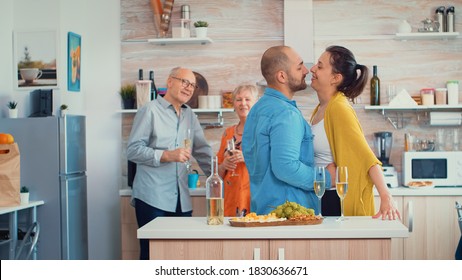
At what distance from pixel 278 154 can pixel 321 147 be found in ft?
0.86

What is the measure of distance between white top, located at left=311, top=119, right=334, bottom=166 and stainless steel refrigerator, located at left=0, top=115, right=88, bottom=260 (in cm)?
230

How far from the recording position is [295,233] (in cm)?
264

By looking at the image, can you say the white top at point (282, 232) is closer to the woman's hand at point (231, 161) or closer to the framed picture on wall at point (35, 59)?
the woman's hand at point (231, 161)

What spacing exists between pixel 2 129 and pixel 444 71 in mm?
2982

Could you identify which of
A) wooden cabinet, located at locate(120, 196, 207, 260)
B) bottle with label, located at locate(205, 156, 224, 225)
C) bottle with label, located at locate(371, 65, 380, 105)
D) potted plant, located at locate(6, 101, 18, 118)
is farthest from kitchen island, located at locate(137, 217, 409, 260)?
bottle with label, located at locate(371, 65, 380, 105)

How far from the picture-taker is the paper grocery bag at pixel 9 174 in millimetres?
4535

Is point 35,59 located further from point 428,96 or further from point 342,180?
point 342,180

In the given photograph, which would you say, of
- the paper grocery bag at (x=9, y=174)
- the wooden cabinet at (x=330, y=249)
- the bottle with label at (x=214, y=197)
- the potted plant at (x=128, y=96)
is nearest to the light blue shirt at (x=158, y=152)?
the paper grocery bag at (x=9, y=174)

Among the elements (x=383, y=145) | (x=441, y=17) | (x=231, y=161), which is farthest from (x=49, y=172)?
(x=441, y=17)

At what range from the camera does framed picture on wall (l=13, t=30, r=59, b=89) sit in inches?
207

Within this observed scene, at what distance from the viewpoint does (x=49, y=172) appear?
16.3 ft

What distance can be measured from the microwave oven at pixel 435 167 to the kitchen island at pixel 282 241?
265 cm
